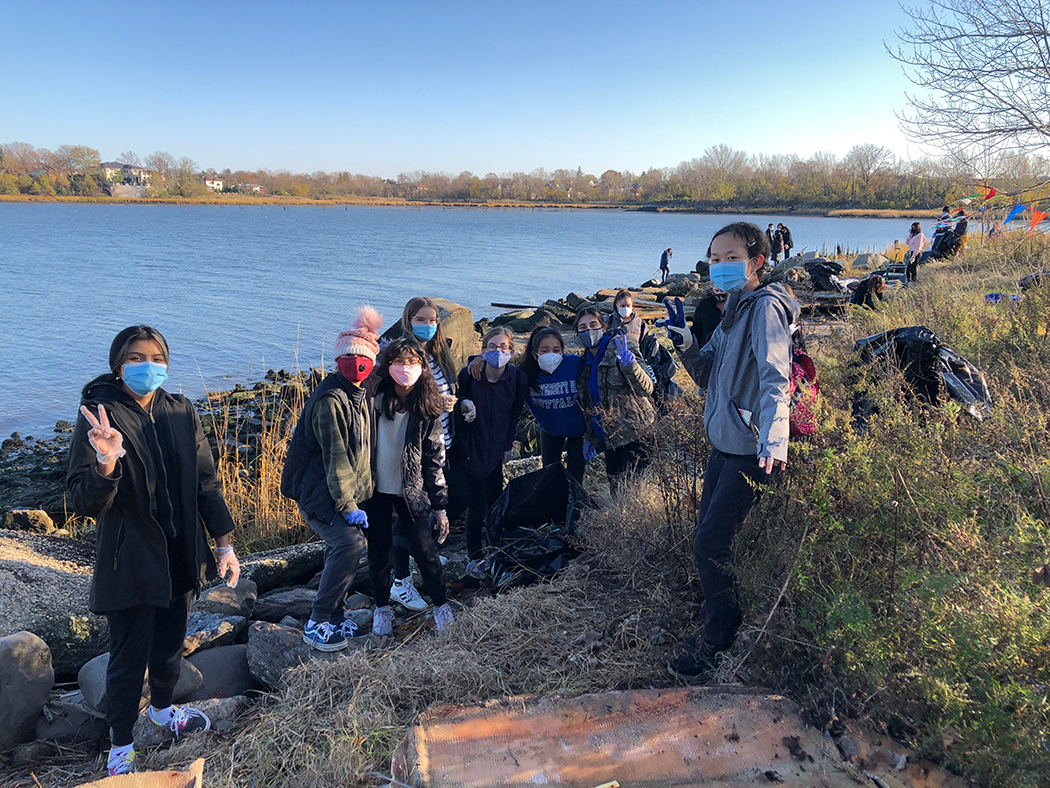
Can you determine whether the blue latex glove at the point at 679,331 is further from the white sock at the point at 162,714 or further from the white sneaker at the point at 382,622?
the white sock at the point at 162,714

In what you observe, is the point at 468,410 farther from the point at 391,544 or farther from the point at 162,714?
the point at 162,714

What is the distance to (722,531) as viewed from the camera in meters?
2.96

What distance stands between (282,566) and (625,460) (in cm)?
276

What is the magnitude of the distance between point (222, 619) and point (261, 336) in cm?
1584

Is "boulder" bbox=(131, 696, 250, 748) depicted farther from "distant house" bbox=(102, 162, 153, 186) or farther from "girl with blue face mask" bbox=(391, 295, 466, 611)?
"distant house" bbox=(102, 162, 153, 186)

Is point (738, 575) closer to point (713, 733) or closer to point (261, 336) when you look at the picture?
point (713, 733)

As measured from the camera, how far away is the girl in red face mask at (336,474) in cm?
383

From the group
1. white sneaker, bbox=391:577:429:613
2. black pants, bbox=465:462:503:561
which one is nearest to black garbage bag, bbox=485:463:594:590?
black pants, bbox=465:462:503:561

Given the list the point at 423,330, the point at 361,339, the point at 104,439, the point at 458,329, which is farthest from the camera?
the point at 458,329

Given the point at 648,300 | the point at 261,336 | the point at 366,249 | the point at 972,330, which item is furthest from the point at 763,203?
the point at 972,330

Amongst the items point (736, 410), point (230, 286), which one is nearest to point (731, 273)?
point (736, 410)

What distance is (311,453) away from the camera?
3959 millimetres

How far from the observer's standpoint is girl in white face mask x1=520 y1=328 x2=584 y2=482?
512cm

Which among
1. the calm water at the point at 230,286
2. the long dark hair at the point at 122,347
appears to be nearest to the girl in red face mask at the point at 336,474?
the long dark hair at the point at 122,347
